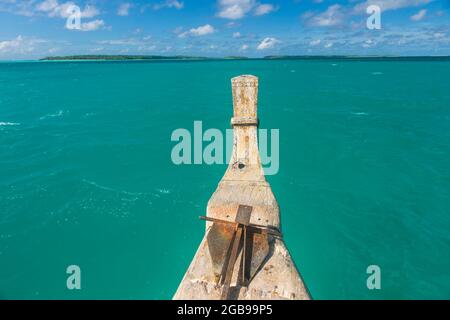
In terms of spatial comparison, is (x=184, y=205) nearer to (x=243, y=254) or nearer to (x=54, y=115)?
(x=243, y=254)

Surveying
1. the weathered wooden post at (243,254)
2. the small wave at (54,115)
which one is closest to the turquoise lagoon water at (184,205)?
the small wave at (54,115)

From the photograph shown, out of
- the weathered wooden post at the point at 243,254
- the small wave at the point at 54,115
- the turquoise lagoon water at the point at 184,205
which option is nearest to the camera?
the weathered wooden post at the point at 243,254

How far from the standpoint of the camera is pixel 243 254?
315 inches

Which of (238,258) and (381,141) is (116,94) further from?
(238,258)

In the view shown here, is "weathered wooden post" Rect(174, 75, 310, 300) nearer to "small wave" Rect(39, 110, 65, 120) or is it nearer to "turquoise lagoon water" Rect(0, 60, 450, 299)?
"turquoise lagoon water" Rect(0, 60, 450, 299)

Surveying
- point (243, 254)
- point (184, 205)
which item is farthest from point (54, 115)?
point (243, 254)

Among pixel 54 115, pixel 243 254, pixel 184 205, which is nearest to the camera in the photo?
pixel 243 254

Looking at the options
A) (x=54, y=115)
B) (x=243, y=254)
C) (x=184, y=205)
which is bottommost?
(x=184, y=205)

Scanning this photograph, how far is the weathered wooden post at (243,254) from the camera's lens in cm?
765

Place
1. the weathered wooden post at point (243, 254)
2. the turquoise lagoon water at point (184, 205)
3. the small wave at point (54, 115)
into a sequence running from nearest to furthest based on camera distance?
the weathered wooden post at point (243, 254) → the turquoise lagoon water at point (184, 205) → the small wave at point (54, 115)

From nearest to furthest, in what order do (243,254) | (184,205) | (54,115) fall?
(243,254) → (184,205) → (54,115)

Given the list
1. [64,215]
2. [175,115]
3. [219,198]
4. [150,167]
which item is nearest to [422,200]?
[219,198]

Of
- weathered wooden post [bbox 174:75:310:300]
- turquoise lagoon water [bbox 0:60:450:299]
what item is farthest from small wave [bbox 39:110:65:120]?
weathered wooden post [bbox 174:75:310:300]

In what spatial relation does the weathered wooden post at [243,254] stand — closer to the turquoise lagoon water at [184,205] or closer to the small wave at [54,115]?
the turquoise lagoon water at [184,205]
